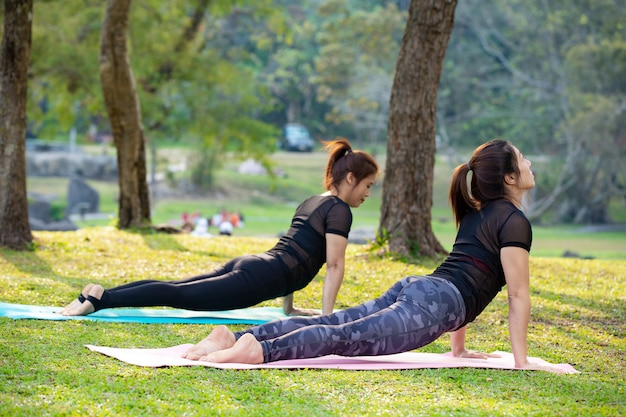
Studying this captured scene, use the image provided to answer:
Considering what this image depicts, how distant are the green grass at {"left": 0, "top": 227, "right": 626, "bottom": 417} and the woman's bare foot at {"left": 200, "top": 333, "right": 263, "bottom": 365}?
0.30 feet

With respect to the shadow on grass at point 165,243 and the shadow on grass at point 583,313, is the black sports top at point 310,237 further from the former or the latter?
the shadow on grass at point 165,243

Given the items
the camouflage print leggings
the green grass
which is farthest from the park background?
the camouflage print leggings

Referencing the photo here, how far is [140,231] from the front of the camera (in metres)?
9.82

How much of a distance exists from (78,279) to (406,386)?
359 centimetres

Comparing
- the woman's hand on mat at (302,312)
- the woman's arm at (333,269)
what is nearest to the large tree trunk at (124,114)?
the woman's hand on mat at (302,312)

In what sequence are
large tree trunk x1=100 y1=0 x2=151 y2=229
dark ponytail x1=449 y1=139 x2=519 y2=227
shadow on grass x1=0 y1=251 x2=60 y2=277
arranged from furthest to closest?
1. large tree trunk x1=100 y1=0 x2=151 y2=229
2. shadow on grass x1=0 y1=251 x2=60 y2=277
3. dark ponytail x1=449 y1=139 x2=519 y2=227

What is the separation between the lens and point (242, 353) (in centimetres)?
387

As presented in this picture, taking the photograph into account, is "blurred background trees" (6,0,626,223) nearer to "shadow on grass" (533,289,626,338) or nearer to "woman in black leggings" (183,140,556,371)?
"shadow on grass" (533,289,626,338)

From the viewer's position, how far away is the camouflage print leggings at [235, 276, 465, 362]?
12.8 feet

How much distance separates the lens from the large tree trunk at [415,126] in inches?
315

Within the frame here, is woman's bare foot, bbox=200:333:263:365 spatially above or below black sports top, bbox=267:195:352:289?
below

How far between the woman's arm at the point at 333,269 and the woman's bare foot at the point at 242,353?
3.04 feet

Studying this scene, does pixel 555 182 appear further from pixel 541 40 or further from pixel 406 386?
pixel 406 386

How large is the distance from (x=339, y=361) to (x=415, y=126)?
4248 mm
